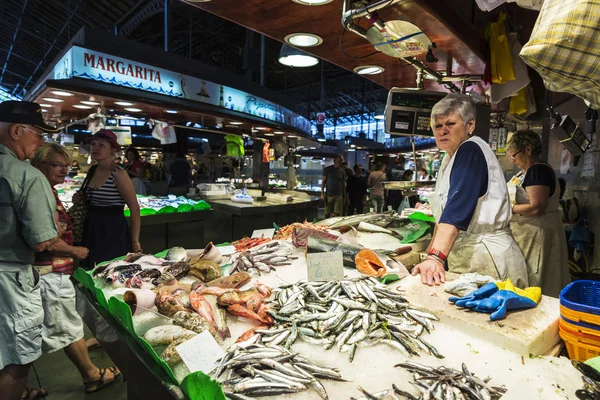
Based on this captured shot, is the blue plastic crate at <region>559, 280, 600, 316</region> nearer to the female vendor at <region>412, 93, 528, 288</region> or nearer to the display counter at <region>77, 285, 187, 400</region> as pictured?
the female vendor at <region>412, 93, 528, 288</region>

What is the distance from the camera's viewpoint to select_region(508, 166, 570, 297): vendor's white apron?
3984mm

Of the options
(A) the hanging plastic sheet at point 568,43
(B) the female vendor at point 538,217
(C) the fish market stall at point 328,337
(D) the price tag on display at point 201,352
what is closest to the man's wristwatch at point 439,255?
(C) the fish market stall at point 328,337

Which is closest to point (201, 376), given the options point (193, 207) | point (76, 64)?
point (193, 207)

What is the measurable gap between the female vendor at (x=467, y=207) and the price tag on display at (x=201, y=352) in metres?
1.34

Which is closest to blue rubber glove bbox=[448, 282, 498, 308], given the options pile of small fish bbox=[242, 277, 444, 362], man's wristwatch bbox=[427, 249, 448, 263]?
pile of small fish bbox=[242, 277, 444, 362]

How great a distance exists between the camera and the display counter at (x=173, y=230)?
605 centimetres

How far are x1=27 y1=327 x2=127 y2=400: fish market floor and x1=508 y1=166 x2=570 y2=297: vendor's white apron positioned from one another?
14.7 feet

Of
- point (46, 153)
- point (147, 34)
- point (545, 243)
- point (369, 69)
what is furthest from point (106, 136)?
point (147, 34)

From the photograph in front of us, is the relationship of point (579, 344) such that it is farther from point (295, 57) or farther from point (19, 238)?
Result: point (295, 57)

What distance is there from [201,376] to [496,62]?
4278 mm

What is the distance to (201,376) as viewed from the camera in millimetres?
1148

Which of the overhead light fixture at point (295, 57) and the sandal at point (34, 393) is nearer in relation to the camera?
the sandal at point (34, 393)

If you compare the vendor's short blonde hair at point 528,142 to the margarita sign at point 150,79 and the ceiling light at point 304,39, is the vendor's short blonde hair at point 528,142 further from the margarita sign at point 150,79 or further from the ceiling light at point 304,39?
the margarita sign at point 150,79

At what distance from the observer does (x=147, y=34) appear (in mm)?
19781
